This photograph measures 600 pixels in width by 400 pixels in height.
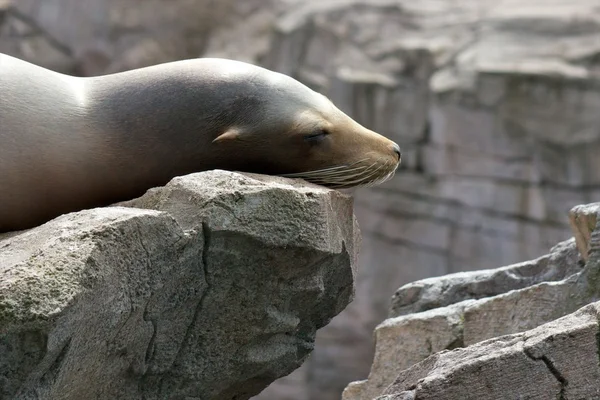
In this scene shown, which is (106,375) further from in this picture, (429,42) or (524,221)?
(429,42)

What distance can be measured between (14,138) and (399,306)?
1.96 m

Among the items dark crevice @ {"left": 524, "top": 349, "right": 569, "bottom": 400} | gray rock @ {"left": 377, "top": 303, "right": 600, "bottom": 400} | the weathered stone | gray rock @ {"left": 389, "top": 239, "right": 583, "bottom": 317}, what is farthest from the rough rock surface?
gray rock @ {"left": 389, "top": 239, "right": 583, "bottom": 317}

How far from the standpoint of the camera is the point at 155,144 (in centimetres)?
356

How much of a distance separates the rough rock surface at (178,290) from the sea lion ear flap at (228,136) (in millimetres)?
324

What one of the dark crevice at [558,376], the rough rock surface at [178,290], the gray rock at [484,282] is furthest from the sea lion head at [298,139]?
the dark crevice at [558,376]

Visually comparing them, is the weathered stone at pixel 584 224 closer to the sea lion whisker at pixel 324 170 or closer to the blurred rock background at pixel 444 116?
the sea lion whisker at pixel 324 170

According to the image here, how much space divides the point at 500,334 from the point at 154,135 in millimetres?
1465

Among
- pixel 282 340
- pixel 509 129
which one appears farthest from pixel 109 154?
pixel 509 129

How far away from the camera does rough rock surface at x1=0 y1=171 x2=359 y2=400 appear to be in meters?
2.53

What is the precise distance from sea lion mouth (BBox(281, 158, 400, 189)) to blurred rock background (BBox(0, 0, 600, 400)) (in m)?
7.50

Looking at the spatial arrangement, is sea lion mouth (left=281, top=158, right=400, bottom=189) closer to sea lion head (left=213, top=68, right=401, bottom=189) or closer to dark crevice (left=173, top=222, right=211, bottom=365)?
sea lion head (left=213, top=68, right=401, bottom=189)

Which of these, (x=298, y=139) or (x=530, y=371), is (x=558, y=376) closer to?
(x=530, y=371)

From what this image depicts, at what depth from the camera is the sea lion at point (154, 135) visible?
3471 mm

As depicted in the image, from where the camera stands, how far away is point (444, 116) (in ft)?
37.2
